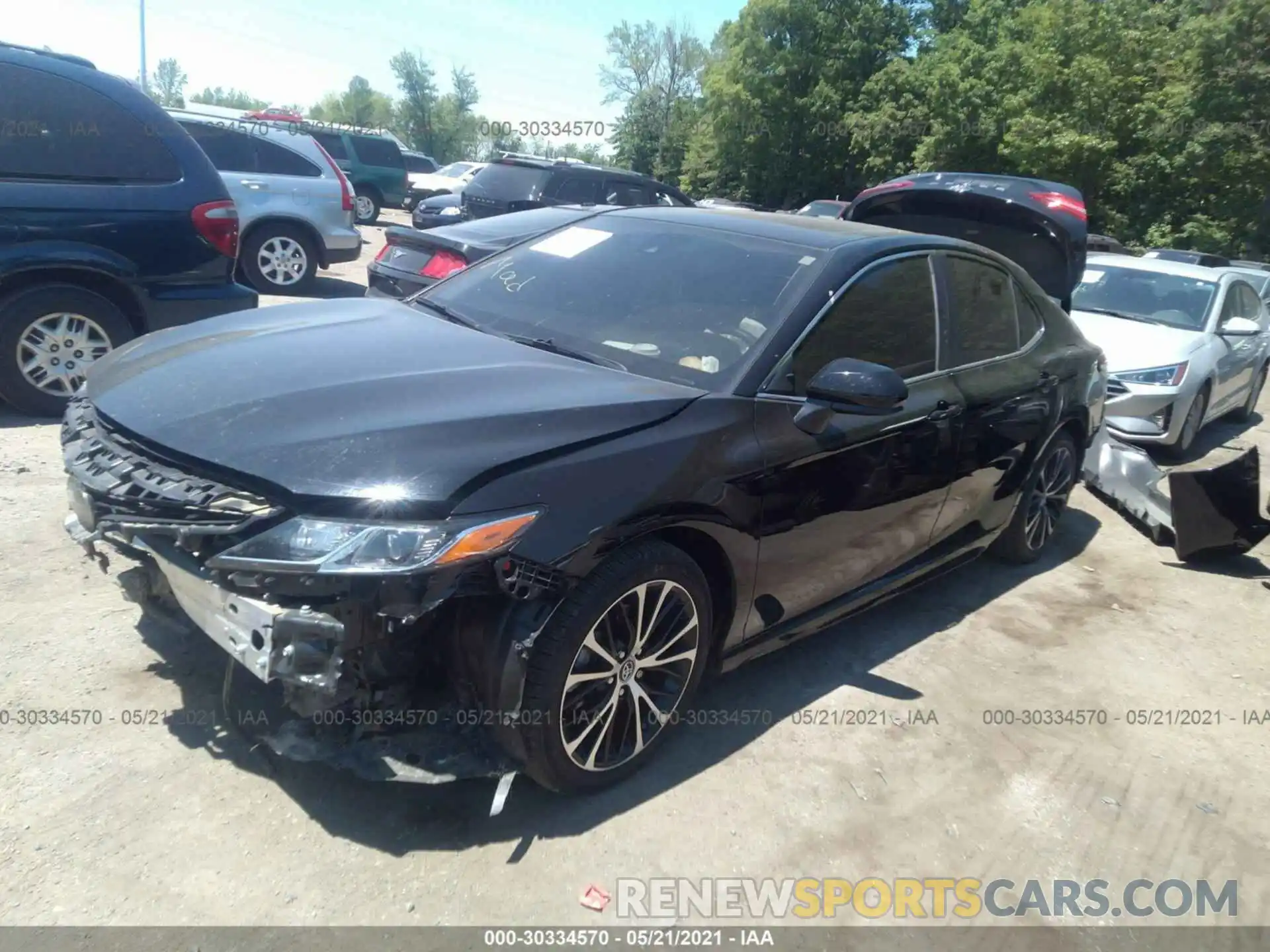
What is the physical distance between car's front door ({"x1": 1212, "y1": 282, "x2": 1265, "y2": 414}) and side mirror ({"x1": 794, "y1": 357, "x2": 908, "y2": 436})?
20.3 feet

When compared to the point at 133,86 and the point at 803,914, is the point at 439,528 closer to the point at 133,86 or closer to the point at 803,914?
the point at 803,914

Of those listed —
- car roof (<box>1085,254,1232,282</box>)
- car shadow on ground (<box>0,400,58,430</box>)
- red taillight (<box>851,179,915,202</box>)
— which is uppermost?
red taillight (<box>851,179,915,202</box>)

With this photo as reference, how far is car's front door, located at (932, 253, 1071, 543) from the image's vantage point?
4.07m

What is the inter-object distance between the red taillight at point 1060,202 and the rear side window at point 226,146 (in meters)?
7.64

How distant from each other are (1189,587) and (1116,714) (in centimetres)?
187

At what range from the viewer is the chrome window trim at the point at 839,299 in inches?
126

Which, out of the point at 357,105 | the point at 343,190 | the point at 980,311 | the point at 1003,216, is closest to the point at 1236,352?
the point at 1003,216

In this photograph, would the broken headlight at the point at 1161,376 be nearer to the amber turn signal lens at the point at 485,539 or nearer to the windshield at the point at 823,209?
the amber turn signal lens at the point at 485,539

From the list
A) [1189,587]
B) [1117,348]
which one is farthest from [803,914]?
[1117,348]

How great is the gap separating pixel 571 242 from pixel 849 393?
1567 millimetres

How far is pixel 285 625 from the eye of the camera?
2.31 m

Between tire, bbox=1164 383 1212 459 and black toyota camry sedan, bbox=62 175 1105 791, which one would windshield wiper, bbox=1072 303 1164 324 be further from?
black toyota camry sedan, bbox=62 175 1105 791

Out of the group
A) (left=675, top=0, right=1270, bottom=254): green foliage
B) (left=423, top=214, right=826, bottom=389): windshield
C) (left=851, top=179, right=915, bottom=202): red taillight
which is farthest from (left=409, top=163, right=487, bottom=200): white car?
(left=423, top=214, right=826, bottom=389): windshield

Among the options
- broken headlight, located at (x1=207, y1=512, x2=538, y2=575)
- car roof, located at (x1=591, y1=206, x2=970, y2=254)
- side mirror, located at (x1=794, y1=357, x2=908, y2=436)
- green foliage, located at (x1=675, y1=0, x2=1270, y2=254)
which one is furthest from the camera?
green foliage, located at (x1=675, y1=0, x2=1270, y2=254)
